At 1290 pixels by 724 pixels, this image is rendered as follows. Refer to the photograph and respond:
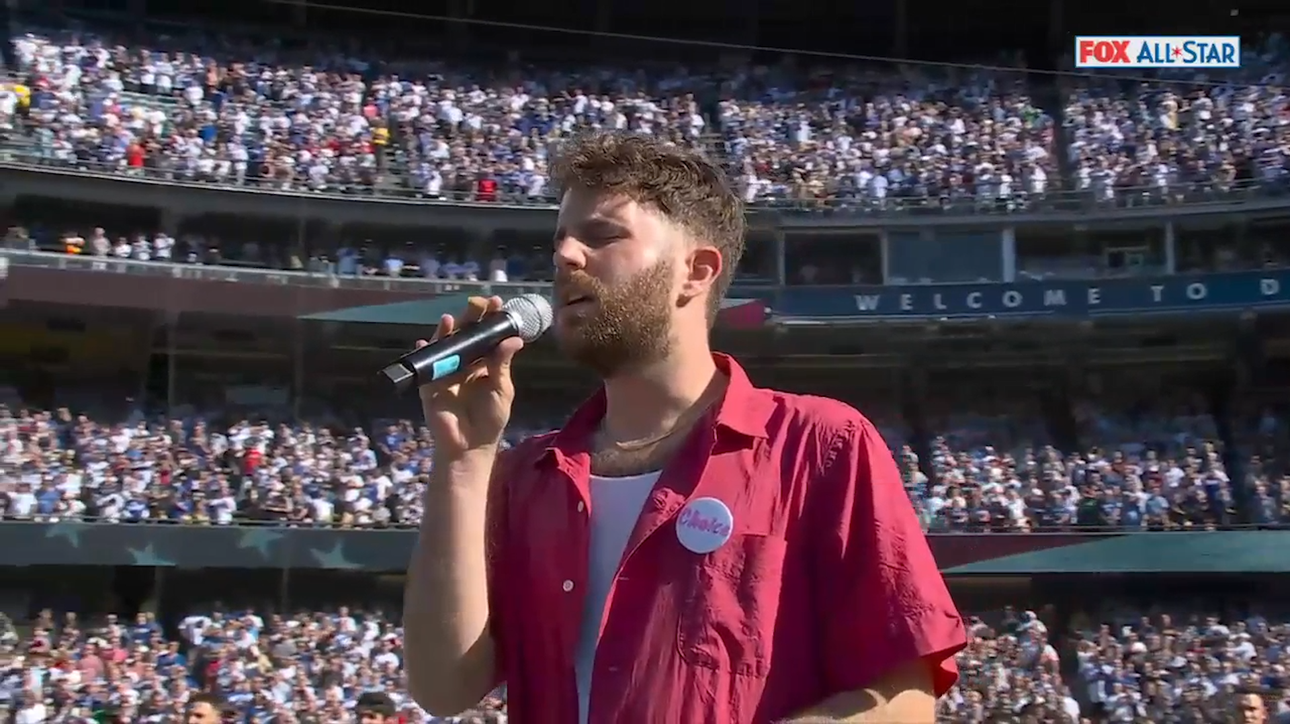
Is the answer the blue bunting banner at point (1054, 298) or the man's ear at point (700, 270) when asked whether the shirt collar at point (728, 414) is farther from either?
the blue bunting banner at point (1054, 298)

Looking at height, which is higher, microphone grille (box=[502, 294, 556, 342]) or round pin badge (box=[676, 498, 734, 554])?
microphone grille (box=[502, 294, 556, 342])

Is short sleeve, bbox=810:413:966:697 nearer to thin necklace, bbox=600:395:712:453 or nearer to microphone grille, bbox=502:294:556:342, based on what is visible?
thin necklace, bbox=600:395:712:453

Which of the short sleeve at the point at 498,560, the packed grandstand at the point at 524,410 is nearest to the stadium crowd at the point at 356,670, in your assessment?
the packed grandstand at the point at 524,410

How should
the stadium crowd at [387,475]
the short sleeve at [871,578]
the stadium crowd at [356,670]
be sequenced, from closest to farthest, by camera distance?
the short sleeve at [871,578] → the stadium crowd at [356,670] → the stadium crowd at [387,475]

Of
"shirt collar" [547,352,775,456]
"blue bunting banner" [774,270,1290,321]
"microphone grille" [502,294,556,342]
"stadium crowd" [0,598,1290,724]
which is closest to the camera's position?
"shirt collar" [547,352,775,456]

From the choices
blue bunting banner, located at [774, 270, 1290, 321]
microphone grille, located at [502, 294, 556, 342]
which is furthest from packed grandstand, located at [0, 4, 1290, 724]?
microphone grille, located at [502, 294, 556, 342]

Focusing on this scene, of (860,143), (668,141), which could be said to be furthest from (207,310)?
(668,141)

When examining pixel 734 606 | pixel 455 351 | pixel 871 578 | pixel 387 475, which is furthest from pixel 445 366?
pixel 387 475

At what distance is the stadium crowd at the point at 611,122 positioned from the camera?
77.2 feet

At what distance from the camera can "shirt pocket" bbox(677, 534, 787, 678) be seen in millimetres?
2221

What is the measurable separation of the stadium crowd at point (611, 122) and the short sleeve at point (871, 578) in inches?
822

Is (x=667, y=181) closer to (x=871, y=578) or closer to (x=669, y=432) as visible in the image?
(x=669, y=432)

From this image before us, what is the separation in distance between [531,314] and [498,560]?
47 centimetres

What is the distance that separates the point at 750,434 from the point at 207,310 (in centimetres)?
2139
